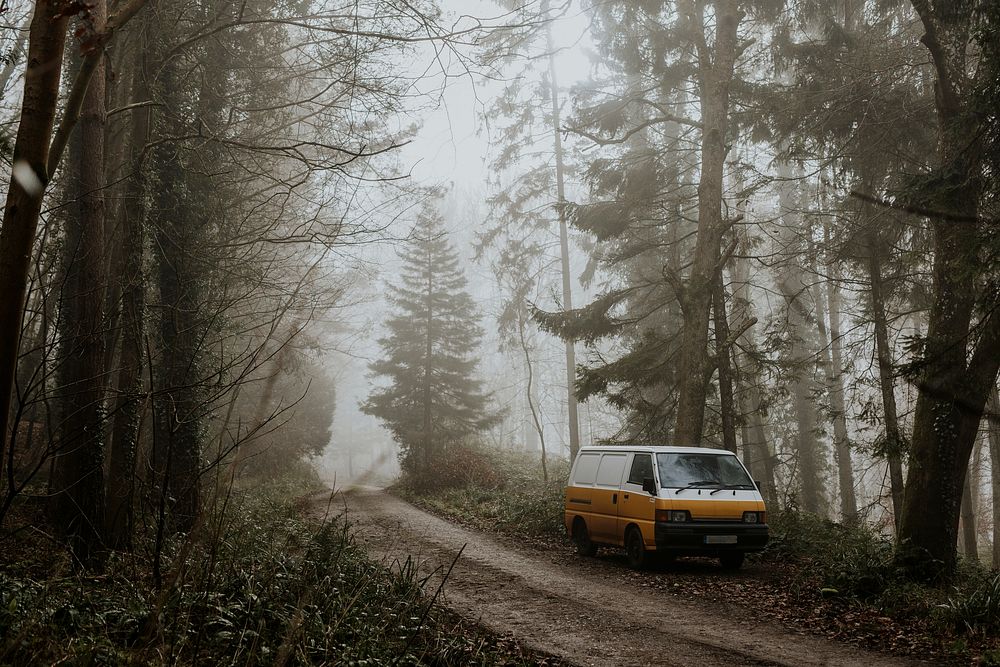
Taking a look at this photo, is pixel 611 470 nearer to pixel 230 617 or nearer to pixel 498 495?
pixel 230 617

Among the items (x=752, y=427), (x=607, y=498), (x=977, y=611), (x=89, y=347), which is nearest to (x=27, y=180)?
(x=89, y=347)

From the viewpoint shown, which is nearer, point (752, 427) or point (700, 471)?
point (700, 471)

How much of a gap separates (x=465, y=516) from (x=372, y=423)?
56.3m

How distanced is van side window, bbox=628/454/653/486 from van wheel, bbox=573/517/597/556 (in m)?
1.71

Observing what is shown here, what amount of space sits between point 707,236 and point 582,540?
23.7ft

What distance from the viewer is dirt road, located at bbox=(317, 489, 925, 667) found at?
21.8 feet

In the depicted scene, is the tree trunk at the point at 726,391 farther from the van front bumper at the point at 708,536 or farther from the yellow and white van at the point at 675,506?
the van front bumper at the point at 708,536

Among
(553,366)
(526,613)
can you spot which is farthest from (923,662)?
(553,366)

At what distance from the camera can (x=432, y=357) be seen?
103ft

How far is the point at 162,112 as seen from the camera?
38.7 ft

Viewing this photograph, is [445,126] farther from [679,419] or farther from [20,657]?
[679,419]

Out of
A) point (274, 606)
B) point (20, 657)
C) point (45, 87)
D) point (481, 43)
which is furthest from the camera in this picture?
point (481, 43)

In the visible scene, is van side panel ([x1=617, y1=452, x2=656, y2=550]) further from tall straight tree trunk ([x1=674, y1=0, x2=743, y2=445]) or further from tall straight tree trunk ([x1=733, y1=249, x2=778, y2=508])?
tall straight tree trunk ([x1=733, y1=249, x2=778, y2=508])

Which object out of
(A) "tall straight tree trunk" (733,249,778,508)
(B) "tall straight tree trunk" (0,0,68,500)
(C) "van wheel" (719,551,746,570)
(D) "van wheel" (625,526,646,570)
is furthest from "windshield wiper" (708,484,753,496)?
(B) "tall straight tree trunk" (0,0,68,500)
